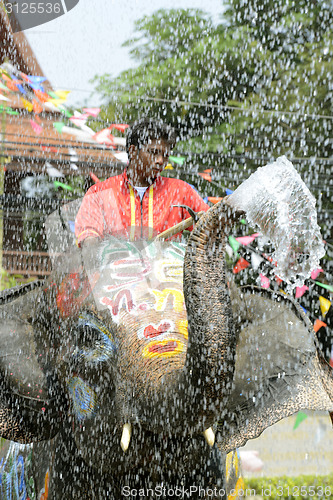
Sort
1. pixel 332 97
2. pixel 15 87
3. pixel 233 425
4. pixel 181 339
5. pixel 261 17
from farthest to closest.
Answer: pixel 261 17 → pixel 332 97 → pixel 15 87 → pixel 233 425 → pixel 181 339

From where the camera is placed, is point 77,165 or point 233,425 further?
point 77,165

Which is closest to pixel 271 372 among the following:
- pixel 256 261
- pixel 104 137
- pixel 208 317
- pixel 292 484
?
pixel 208 317

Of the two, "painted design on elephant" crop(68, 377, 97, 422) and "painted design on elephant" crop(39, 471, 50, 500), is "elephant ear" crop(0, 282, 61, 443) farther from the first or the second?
"painted design on elephant" crop(39, 471, 50, 500)

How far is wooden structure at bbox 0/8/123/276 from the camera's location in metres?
6.37

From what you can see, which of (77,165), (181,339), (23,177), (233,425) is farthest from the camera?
(23,177)

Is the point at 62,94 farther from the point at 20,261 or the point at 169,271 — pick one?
the point at 20,261

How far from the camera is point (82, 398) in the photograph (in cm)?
241

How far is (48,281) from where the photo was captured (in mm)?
2721

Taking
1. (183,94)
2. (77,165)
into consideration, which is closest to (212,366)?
(77,165)

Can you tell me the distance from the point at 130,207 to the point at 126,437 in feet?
3.78

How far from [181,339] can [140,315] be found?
203 millimetres

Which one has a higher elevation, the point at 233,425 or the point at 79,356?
the point at 79,356

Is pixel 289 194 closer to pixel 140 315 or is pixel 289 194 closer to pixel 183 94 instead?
pixel 140 315

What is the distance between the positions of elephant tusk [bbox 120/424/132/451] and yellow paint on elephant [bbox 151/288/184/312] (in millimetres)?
420
